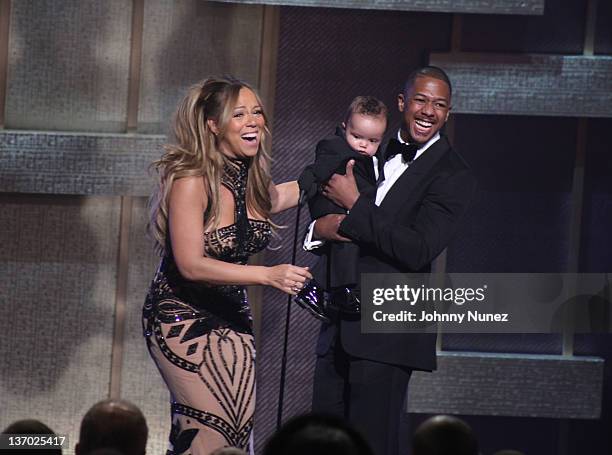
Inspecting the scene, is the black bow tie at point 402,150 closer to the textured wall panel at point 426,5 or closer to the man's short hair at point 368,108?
the man's short hair at point 368,108

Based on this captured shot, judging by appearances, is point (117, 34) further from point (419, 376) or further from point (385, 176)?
point (419, 376)

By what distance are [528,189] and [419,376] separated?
0.87 metres

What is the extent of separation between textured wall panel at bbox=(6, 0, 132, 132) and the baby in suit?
112 cm

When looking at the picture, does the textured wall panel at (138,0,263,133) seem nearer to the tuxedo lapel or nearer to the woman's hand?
the tuxedo lapel

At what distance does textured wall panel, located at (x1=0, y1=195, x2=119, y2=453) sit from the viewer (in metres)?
4.45

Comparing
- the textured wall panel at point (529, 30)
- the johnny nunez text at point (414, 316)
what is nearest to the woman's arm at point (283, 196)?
the johnny nunez text at point (414, 316)

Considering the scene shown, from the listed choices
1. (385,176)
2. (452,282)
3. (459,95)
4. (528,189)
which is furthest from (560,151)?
(385,176)

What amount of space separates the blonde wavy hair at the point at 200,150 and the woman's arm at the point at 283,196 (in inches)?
7.6

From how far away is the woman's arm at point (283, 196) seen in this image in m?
3.65

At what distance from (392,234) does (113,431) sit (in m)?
1.28

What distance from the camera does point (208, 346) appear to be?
337cm

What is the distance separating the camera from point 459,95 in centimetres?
434

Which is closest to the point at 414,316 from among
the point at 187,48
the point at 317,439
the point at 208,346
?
the point at 208,346

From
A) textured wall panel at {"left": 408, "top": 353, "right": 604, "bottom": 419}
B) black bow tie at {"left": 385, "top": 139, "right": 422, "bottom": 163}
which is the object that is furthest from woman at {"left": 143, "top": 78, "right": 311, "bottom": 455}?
textured wall panel at {"left": 408, "top": 353, "right": 604, "bottom": 419}
